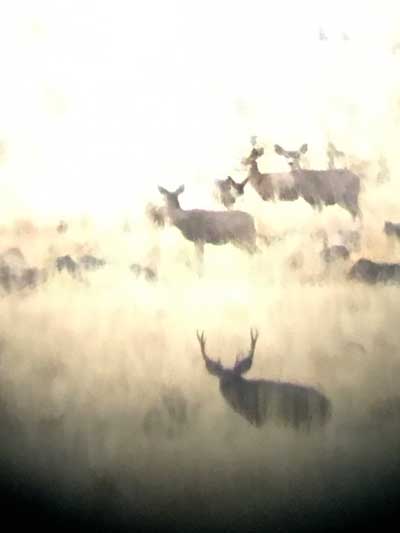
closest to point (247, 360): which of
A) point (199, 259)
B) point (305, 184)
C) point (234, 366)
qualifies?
point (234, 366)

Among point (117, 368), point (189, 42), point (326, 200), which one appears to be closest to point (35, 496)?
point (117, 368)

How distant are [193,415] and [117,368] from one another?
0.47 feet

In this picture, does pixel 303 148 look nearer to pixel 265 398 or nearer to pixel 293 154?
pixel 293 154

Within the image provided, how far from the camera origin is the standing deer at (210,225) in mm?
1064

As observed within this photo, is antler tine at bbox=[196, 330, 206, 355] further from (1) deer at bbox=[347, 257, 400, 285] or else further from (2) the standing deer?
(1) deer at bbox=[347, 257, 400, 285]

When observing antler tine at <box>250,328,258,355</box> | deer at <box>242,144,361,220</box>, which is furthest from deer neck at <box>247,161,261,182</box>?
antler tine at <box>250,328,258,355</box>

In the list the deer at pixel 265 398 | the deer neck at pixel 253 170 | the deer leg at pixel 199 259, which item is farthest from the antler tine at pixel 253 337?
the deer neck at pixel 253 170

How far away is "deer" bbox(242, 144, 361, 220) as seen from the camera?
106 cm

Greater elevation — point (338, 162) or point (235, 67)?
point (235, 67)

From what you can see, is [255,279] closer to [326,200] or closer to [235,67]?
[326,200]

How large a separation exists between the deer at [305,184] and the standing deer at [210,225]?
55 mm

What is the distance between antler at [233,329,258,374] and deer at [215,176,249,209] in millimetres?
207

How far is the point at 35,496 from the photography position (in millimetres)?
1104

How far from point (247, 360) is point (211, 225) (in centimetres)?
22
